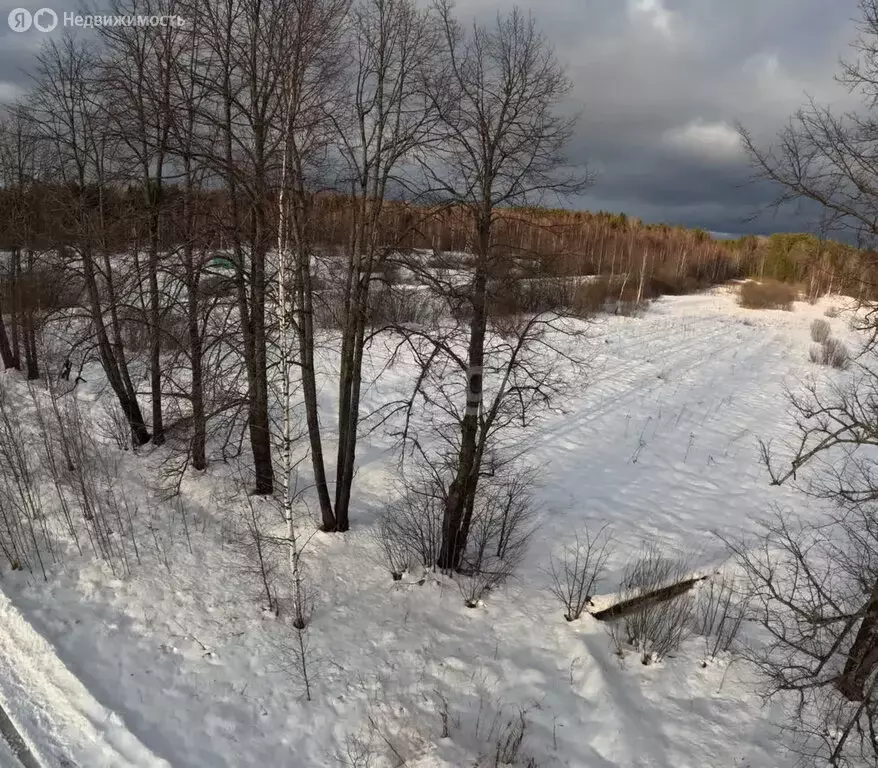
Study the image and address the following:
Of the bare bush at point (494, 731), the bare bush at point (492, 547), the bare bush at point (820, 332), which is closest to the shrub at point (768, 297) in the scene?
the bare bush at point (820, 332)

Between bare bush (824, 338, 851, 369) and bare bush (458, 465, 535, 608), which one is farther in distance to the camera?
bare bush (824, 338, 851, 369)

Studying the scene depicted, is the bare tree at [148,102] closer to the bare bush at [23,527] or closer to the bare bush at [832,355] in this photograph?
the bare bush at [23,527]

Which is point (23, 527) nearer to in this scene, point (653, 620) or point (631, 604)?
point (631, 604)

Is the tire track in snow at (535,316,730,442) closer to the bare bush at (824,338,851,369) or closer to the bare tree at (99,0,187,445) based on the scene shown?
the bare bush at (824,338,851,369)

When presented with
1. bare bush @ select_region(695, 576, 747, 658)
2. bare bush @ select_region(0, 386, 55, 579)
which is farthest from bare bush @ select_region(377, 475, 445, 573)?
bare bush @ select_region(0, 386, 55, 579)

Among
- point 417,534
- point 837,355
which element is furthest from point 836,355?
point 417,534

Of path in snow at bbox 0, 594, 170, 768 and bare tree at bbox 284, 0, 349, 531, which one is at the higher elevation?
bare tree at bbox 284, 0, 349, 531

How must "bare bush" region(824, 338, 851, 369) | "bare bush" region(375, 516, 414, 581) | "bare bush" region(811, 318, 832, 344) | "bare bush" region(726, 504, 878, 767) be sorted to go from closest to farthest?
"bare bush" region(726, 504, 878, 767)
"bare bush" region(375, 516, 414, 581)
"bare bush" region(824, 338, 851, 369)
"bare bush" region(811, 318, 832, 344)
